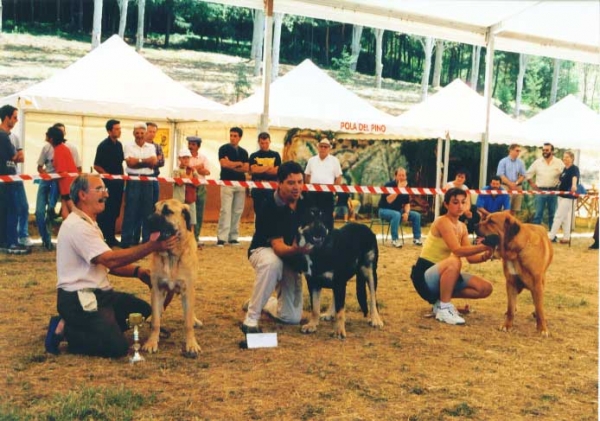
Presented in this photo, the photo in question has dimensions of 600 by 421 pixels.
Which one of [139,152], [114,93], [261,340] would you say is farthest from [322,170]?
[261,340]

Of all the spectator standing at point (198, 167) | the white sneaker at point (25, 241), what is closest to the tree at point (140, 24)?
the spectator standing at point (198, 167)

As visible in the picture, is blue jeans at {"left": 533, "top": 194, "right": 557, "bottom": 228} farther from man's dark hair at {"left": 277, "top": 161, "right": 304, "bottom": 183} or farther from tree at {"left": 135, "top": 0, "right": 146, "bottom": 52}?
tree at {"left": 135, "top": 0, "right": 146, "bottom": 52}

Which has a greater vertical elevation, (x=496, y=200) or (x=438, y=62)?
(x=438, y=62)

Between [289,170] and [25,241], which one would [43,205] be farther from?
[289,170]

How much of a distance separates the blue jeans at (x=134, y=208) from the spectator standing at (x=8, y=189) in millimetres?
1366

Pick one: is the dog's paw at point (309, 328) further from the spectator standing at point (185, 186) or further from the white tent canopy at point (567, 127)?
the white tent canopy at point (567, 127)

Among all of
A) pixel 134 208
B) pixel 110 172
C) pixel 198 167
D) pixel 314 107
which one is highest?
pixel 314 107

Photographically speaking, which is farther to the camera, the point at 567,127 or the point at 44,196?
the point at 567,127

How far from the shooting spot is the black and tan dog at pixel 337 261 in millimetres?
4418

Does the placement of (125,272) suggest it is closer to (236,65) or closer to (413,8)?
(413,8)

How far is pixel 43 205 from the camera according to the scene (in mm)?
8398

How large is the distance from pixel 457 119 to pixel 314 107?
380cm

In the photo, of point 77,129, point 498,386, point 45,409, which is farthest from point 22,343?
point 77,129

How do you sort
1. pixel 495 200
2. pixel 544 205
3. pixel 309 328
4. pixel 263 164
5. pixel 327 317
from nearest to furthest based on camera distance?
pixel 309 328 → pixel 327 317 → pixel 263 164 → pixel 495 200 → pixel 544 205
